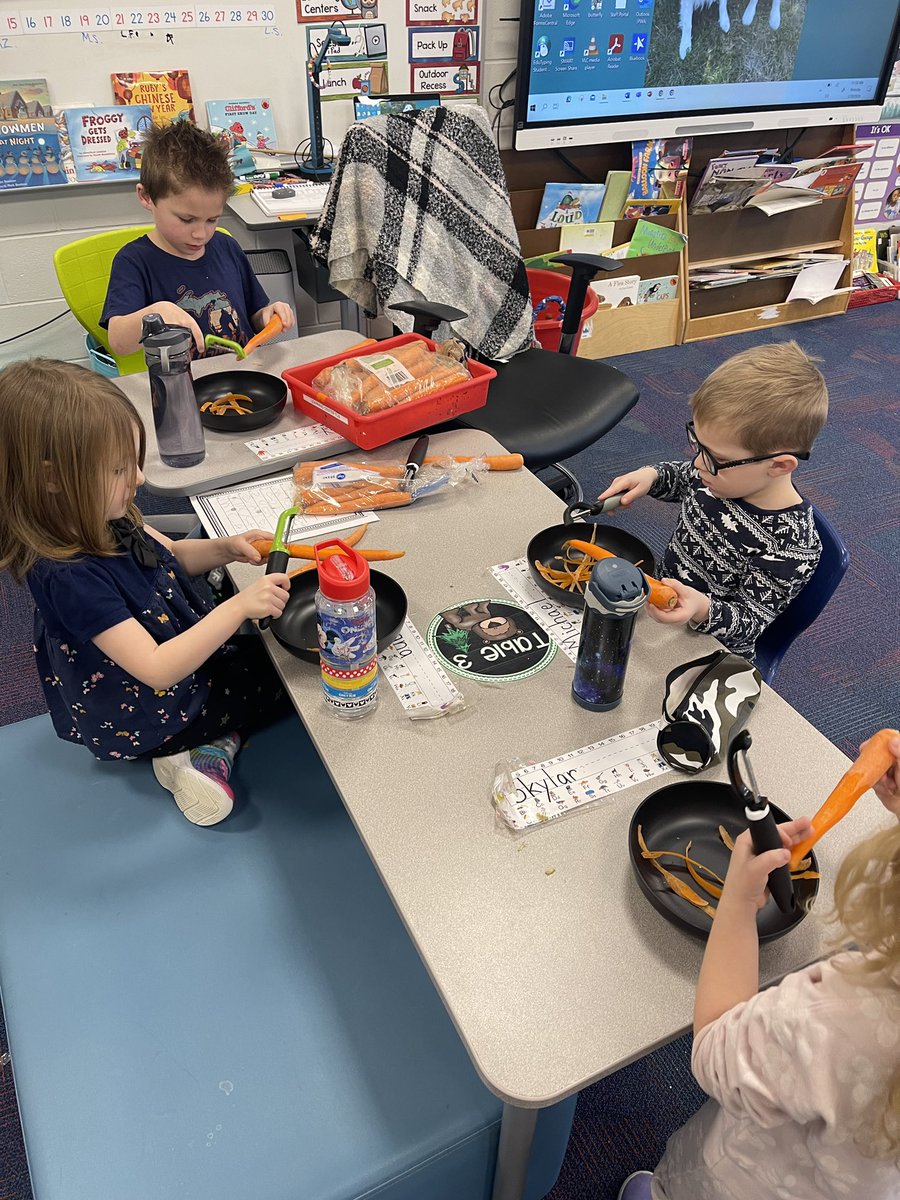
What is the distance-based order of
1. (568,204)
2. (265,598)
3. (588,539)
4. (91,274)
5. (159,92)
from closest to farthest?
1. (265,598)
2. (588,539)
3. (91,274)
4. (159,92)
5. (568,204)

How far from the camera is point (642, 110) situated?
3.24m

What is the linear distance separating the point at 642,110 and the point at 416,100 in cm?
99

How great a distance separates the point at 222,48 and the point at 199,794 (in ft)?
8.30

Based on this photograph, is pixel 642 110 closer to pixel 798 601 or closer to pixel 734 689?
pixel 798 601

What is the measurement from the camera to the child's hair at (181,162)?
1.79 metres

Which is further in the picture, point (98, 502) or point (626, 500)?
point (626, 500)

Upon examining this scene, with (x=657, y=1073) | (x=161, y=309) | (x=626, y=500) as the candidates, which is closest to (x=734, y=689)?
(x=626, y=500)

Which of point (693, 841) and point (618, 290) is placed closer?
point (693, 841)

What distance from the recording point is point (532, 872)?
0.86 metres

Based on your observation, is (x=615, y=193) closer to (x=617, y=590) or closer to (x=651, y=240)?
(x=651, y=240)

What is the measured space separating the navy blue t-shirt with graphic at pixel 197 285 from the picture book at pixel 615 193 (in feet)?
6.32

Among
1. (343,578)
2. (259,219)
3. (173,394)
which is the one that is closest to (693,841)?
(343,578)

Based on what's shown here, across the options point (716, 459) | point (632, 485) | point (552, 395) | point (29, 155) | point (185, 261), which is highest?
point (29, 155)

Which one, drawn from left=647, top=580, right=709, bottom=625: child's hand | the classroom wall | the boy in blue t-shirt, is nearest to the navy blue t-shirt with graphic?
the boy in blue t-shirt
